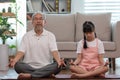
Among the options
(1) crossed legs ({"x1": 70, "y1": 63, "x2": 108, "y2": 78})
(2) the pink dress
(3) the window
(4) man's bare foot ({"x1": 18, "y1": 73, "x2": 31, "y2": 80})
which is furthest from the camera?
(3) the window

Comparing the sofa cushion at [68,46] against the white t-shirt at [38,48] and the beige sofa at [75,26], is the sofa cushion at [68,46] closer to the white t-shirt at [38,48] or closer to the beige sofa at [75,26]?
the beige sofa at [75,26]

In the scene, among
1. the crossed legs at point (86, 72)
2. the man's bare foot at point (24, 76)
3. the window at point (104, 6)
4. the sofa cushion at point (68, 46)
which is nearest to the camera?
the man's bare foot at point (24, 76)

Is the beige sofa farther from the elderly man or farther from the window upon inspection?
the elderly man

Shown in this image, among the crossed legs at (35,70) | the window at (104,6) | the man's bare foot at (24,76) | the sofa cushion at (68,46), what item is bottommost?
the man's bare foot at (24,76)

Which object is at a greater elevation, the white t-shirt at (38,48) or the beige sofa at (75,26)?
the beige sofa at (75,26)

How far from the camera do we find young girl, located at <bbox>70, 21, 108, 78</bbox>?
301 cm

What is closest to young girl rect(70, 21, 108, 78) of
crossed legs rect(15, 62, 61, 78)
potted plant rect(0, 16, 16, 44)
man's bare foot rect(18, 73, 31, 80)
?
crossed legs rect(15, 62, 61, 78)

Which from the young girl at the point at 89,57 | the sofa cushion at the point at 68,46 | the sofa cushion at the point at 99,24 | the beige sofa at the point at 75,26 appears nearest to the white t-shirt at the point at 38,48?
the young girl at the point at 89,57

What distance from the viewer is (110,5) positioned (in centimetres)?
541

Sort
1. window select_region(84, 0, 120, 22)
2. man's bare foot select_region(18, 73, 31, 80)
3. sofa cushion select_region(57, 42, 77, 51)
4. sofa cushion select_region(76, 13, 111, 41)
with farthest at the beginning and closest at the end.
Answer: window select_region(84, 0, 120, 22), sofa cushion select_region(76, 13, 111, 41), sofa cushion select_region(57, 42, 77, 51), man's bare foot select_region(18, 73, 31, 80)

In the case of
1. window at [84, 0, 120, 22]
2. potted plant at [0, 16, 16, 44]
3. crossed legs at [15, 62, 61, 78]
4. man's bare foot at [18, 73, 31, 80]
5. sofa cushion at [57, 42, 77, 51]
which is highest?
window at [84, 0, 120, 22]

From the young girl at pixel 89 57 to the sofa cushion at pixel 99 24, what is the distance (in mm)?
1406

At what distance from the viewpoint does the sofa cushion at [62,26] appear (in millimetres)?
4621

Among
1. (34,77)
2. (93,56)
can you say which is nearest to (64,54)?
(93,56)
